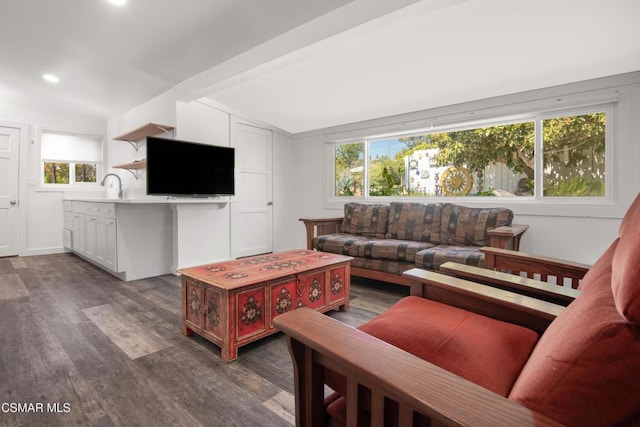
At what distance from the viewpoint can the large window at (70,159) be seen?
16.8 ft

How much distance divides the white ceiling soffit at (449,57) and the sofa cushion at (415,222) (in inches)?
46.2

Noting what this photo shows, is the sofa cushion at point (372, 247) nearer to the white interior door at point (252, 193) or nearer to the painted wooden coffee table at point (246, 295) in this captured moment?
the painted wooden coffee table at point (246, 295)

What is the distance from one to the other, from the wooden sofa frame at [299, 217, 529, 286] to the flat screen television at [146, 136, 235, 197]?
1.18m

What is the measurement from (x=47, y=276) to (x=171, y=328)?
2.64m

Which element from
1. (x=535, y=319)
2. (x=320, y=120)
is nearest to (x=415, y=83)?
(x=320, y=120)

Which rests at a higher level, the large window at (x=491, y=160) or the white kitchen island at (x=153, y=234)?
the large window at (x=491, y=160)

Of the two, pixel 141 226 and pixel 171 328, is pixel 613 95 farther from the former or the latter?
pixel 141 226

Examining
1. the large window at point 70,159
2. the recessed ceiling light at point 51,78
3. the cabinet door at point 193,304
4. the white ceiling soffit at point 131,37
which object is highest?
the recessed ceiling light at point 51,78

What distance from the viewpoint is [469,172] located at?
11.5ft

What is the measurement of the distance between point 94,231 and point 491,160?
16.2 feet

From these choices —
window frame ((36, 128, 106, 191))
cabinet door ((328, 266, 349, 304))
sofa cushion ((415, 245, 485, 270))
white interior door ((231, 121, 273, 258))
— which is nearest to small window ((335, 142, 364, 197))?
white interior door ((231, 121, 273, 258))

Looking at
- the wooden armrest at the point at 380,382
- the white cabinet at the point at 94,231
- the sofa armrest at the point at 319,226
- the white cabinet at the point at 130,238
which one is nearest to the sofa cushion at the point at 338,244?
the sofa armrest at the point at 319,226

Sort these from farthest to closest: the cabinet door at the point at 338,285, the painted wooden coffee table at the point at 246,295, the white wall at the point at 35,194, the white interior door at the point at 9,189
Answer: the white wall at the point at 35,194
the white interior door at the point at 9,189
the cabinet door at the point at 338,285
the painted wooden coffee table at the point at 246,295

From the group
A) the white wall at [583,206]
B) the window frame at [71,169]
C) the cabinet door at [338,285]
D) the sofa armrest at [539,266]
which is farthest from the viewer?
the window frame at [71,169]
